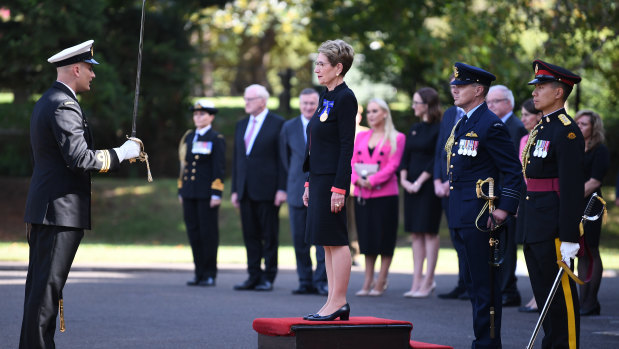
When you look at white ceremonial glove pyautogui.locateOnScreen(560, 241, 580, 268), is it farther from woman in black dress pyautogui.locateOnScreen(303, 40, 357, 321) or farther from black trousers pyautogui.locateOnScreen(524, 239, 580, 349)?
woman in black dress pyautogui.locateOnScreen(303, 40, 357, 321)

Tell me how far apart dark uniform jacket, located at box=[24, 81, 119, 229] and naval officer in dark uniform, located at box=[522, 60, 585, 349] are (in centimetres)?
310

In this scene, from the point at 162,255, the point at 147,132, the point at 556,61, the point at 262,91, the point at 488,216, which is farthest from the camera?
the point at 147,132

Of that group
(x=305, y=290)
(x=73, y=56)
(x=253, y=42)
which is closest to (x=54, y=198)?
(x=73, y=56)

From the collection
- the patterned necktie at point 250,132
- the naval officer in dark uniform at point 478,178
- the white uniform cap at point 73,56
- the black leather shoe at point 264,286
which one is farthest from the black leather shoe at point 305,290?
the white uniform cap at point 73,56

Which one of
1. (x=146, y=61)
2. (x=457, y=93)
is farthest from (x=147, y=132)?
(x=457, y=93)

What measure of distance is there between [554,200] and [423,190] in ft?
15.3

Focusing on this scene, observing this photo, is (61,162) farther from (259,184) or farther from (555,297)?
(259,184)

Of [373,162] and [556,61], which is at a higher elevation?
[556,61]

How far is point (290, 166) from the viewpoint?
12102mm

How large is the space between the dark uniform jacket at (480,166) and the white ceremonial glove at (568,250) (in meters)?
0.55

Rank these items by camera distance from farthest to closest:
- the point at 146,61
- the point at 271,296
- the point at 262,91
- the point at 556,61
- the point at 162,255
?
the point at 146,61
the point at 556,61
the point at 162,255
the point at 262,91
the point at 271,296

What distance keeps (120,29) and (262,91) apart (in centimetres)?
1273

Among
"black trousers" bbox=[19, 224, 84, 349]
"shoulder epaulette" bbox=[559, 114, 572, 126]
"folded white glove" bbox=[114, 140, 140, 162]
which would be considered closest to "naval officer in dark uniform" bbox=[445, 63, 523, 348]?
"shoulder epaulette" bbox=[559, 114, 572, 126]

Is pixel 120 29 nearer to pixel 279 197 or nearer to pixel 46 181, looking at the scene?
pixel 279 197
